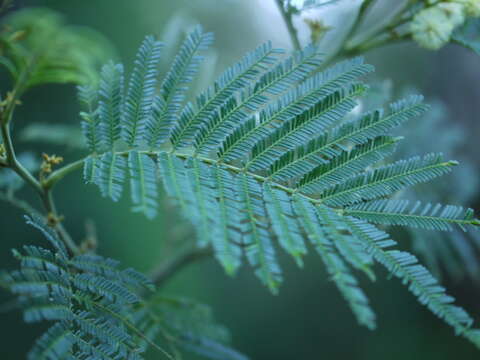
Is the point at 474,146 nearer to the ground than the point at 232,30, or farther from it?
nearer to the ground

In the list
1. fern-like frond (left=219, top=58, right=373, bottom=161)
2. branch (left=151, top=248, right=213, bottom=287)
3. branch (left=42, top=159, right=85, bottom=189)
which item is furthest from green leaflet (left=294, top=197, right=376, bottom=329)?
branch (left=151, top=248, right=213, bottom=287)

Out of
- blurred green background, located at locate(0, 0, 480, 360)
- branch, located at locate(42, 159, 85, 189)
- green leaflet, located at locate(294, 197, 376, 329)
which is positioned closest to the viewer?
green leaflet, located at locate(294, 197, 376, 329)

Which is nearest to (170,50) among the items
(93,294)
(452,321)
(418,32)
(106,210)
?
(418,32)

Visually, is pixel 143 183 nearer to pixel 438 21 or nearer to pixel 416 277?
pixel 416 277

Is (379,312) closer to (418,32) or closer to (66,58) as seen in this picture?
(418,32)

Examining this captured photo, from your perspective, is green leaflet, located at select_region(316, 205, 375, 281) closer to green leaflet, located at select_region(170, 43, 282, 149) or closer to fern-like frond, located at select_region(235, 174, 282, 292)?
fern-like frond, located at select_region(235, 174, 282, 292)

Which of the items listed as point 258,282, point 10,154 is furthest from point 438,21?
point 258,282

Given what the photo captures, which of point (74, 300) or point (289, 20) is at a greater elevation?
point (289, 20)
